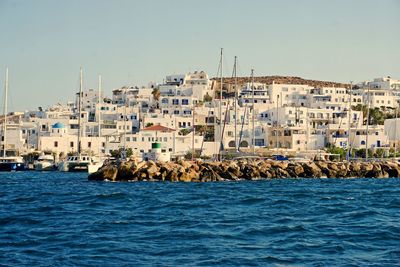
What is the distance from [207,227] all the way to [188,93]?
306ft

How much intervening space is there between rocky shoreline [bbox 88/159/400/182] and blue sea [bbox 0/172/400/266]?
12.0 meters

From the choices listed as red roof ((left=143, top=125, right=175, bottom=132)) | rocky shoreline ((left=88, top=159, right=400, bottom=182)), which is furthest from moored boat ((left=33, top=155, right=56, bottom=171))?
rocky shoreline ((left=88, top=159, right=400, bottom=182))

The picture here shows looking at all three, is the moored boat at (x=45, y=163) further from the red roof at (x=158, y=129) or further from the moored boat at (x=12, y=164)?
the red roof at (x=158, y=129)

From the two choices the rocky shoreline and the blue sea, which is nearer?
the blue sea

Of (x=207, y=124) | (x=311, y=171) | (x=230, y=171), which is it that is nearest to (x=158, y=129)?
(x=207, y=124)

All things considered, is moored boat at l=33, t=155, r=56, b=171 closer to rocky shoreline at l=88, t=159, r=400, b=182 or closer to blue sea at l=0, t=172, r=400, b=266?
rocky shoreline at l=88, t=159, r=400, b=182

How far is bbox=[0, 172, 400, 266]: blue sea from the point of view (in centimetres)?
2127

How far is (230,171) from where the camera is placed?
58219 millimetres

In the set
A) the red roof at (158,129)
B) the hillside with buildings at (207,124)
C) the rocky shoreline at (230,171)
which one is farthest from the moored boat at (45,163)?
the rocky shoreline at (230,171)

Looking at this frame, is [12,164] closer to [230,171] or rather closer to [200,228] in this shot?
[230,171]

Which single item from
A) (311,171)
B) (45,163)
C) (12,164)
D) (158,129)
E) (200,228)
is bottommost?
(12,164)

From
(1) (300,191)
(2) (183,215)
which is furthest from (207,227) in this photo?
(1) (300,191)

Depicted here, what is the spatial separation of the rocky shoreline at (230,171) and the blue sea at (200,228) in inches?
471

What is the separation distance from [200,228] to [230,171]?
3143 centimetres
